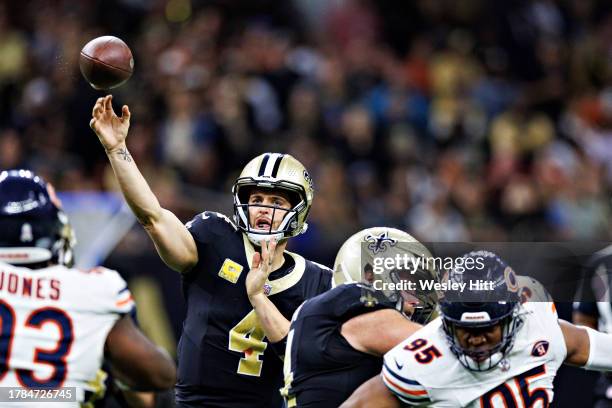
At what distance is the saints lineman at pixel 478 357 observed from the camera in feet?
15.4

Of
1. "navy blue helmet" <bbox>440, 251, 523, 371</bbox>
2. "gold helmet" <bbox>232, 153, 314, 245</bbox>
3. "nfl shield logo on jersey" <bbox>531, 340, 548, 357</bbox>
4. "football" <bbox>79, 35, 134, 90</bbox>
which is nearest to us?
"navy blue helmet" <bbox>440, 251, 523, 371</bbox>

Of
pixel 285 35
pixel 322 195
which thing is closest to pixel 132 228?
pixel 322 195

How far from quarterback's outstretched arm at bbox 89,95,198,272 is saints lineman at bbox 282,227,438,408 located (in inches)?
32.1

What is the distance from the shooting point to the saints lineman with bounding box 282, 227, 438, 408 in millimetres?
5004

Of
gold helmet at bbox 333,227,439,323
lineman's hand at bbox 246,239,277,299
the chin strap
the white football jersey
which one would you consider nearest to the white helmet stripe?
the chin strap

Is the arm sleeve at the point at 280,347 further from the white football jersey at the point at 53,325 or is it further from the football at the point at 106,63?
the football at the point at 106,63

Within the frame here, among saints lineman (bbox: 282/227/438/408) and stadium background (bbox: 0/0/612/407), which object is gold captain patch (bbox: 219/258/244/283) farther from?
stadium background (bbox: 0/0/612/407)

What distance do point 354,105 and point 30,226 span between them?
8270 millimetres

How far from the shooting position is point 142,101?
12023 millimetres

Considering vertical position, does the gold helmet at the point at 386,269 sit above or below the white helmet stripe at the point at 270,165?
below

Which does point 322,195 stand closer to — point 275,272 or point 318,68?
point 318,68

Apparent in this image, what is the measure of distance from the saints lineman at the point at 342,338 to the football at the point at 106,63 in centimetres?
170

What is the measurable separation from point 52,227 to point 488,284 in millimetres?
1698

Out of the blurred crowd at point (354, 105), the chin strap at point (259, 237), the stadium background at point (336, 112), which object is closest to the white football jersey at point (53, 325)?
the chin strap at point (259, 237)
